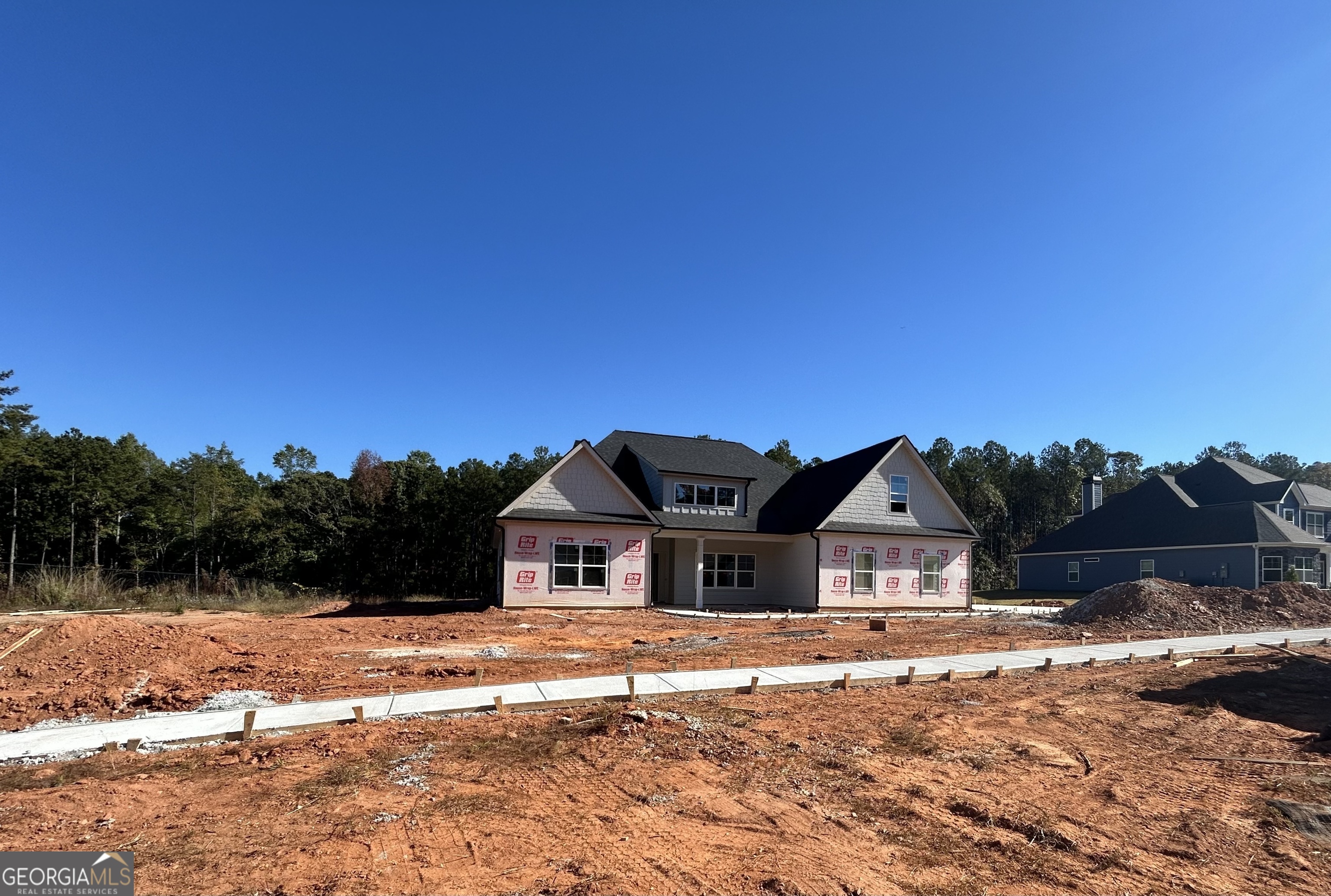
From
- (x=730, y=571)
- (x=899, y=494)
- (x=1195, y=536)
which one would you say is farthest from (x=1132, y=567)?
(x=730, y=571)

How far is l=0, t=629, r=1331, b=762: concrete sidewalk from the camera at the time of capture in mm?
7512

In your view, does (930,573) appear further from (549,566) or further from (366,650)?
(366,650)

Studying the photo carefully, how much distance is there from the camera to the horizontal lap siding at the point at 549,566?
952 inches

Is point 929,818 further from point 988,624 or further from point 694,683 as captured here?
point 988,624

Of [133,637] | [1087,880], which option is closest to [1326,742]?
[1087,880]


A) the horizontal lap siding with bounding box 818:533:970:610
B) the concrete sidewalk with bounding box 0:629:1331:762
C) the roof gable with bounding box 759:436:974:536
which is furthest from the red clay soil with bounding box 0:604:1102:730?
the roof gable with bounding box 759:436:974:536

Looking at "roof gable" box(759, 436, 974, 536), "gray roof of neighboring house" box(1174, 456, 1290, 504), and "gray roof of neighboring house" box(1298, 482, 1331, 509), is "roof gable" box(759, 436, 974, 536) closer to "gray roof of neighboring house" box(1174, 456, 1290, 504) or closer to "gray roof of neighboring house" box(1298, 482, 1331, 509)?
"gray roof of neighboring house" box(1174, 456, 1290, 504)

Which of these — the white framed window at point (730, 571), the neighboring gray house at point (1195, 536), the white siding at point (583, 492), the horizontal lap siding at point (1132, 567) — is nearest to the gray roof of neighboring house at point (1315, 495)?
the neighboring gray house at point (1195, 536)

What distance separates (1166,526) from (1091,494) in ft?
31.6

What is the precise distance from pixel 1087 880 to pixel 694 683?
6.18m

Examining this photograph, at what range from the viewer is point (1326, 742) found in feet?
26.0

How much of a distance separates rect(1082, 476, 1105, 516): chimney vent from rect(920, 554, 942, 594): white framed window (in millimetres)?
23389

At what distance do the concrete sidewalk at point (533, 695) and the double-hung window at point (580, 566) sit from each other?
544 inches

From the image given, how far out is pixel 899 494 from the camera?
28.9 metres
